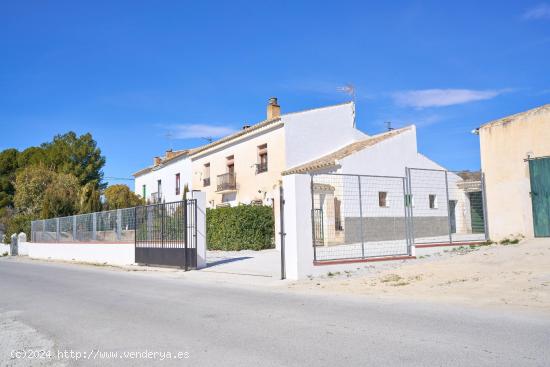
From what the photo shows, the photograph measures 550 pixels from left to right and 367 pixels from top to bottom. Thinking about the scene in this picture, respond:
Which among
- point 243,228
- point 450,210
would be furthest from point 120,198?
point 450,210

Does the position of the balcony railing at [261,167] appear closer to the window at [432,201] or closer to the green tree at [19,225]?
the window at [432,201]

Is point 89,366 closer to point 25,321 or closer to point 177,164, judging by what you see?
point 25,321

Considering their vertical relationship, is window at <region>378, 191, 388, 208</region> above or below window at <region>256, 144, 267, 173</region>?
below

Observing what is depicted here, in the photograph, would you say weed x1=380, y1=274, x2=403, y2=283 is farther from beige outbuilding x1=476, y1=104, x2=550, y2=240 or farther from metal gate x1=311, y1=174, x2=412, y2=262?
beige outbuilding x1=476, y1=104, x2=550, y2=240

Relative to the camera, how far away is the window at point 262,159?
3041 cm

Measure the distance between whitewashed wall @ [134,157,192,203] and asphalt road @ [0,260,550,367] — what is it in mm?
29433

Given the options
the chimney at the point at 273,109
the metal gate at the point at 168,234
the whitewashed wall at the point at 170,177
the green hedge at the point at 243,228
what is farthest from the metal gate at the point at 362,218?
the whitewashed wall at the point at 170,177

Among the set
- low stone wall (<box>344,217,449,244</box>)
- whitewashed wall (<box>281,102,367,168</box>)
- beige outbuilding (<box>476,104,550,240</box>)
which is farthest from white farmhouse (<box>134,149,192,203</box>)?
beige outbuilding (<box>476,104,550,240</box>)

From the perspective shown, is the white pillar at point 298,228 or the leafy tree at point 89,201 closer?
the white pillar at point 298,228

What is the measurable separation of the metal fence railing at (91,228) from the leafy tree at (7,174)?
17.2m

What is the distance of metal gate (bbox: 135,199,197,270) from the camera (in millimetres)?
16344

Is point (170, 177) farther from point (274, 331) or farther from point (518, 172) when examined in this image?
point (274, 331)

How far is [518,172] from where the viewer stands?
47.4 ft

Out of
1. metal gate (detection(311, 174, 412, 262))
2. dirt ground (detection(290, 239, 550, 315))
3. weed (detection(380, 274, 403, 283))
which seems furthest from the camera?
metal gate (detection(311, 174, 412, 262))
